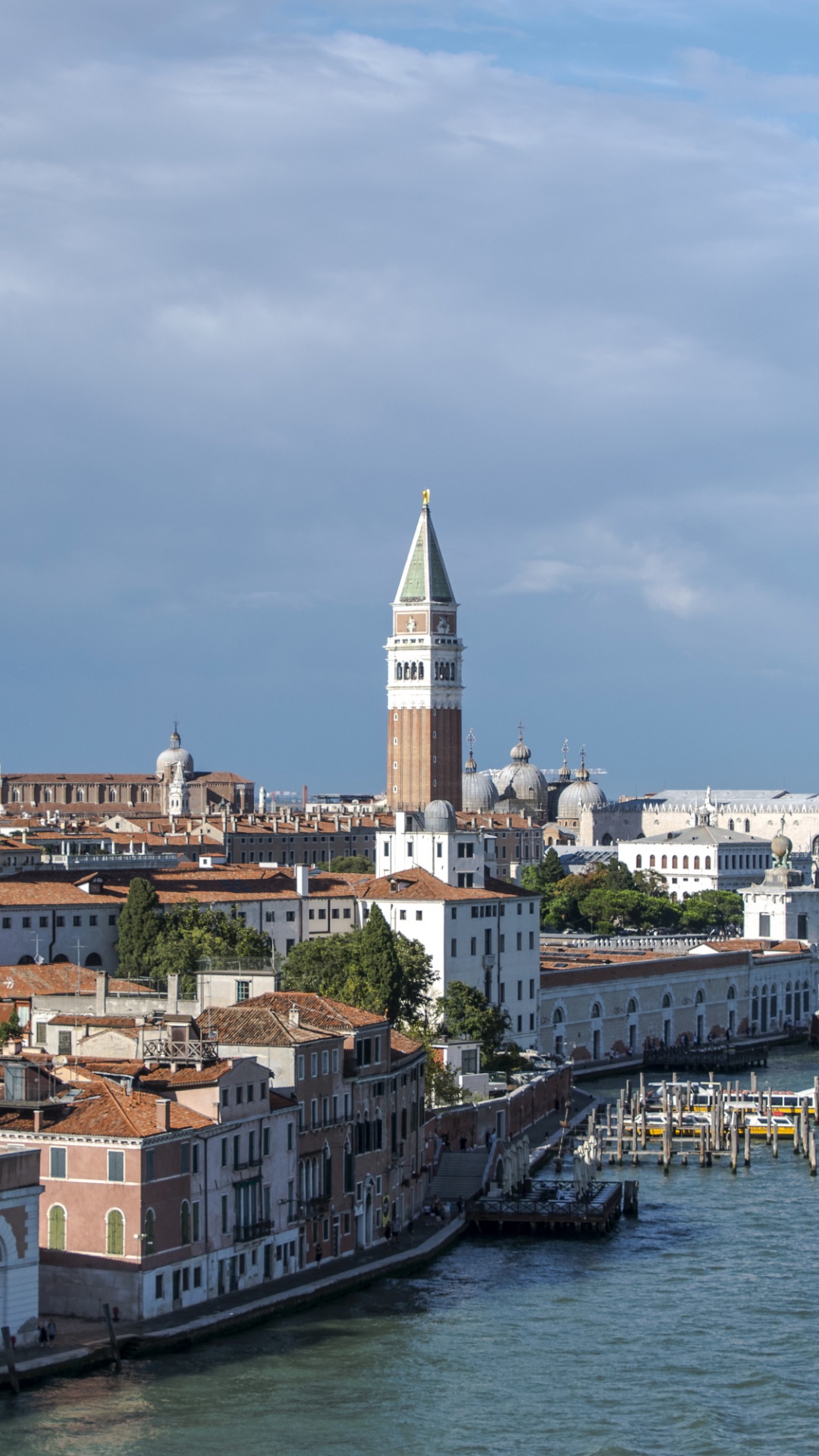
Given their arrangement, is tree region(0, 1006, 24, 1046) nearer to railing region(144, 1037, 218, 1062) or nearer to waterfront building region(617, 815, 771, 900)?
railing region(144, 1037, 218, 1062)

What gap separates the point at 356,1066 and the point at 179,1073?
4073 mm

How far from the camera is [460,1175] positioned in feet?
120

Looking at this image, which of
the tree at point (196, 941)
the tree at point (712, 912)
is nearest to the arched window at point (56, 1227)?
the tree at point (196, 941)

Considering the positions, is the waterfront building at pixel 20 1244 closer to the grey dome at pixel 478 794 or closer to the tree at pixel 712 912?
the tree at pixel 712 912

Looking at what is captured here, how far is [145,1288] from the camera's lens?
25844mm

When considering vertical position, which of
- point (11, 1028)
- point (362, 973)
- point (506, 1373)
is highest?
point (362, 973)

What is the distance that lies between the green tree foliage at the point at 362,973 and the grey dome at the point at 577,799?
3224 inches

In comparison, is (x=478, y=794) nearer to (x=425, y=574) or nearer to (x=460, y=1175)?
(x=425, y=574)

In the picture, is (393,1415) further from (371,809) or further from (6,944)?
(371,809)

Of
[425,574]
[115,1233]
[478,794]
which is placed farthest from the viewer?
[478,794]

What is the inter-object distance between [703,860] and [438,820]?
48955 millimetres

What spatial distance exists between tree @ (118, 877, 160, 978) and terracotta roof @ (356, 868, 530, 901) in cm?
498

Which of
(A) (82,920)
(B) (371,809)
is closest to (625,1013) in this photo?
(A) (82,920)

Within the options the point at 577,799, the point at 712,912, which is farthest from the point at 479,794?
the point at 712,912
